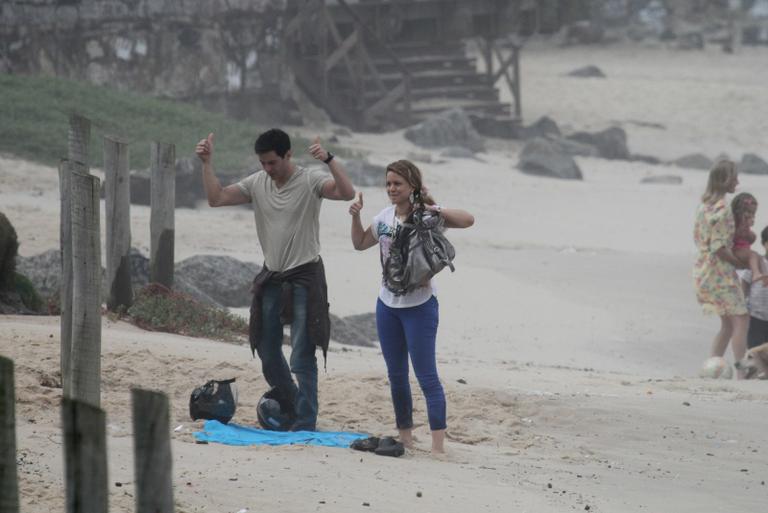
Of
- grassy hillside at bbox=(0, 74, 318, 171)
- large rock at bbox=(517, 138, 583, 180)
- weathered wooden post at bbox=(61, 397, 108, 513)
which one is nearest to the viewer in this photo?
weathered wooden post at bbox=(61, 397, 108, 513)

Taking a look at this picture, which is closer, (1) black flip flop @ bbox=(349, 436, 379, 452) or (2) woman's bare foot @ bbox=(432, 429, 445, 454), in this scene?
(1) black flip flop @ bbox=(349, 436, 379, 452)

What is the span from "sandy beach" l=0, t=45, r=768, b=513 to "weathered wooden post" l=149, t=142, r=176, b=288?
665mm

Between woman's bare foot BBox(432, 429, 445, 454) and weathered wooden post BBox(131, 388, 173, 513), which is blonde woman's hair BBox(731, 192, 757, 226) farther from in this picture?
weathered wooden post BBox(131, 388, 173, 513)

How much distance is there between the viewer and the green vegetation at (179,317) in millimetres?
9523

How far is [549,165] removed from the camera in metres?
21.8

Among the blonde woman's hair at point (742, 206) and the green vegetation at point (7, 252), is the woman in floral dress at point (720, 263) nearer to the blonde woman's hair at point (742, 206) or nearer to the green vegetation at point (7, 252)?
the blonde woman's hair at point (742, 206)

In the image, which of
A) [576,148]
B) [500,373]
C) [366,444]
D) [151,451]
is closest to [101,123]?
[576,148]

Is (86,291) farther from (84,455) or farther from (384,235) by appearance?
(84,455)

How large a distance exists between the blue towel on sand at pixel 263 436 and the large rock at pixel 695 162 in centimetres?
1889

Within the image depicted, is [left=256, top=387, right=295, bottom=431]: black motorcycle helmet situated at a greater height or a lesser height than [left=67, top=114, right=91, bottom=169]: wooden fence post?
lesser

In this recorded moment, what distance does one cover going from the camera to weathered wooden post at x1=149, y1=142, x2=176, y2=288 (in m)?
9.74

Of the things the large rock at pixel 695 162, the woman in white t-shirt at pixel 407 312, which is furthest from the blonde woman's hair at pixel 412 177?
the large rock at pixel 695 162

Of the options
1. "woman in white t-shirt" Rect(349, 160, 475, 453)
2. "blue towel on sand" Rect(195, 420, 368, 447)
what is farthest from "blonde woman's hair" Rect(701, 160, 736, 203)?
"blue towel on sand" Rect(195, 420, 368, 447)

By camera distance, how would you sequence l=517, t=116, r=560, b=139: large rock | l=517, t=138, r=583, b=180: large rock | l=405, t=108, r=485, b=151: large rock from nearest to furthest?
l=517, t=138, r=583, b=180: large rock < l=405, t=108, r=485, b=151: large rock < l=517, t=116, r=560, b=139: large rock
